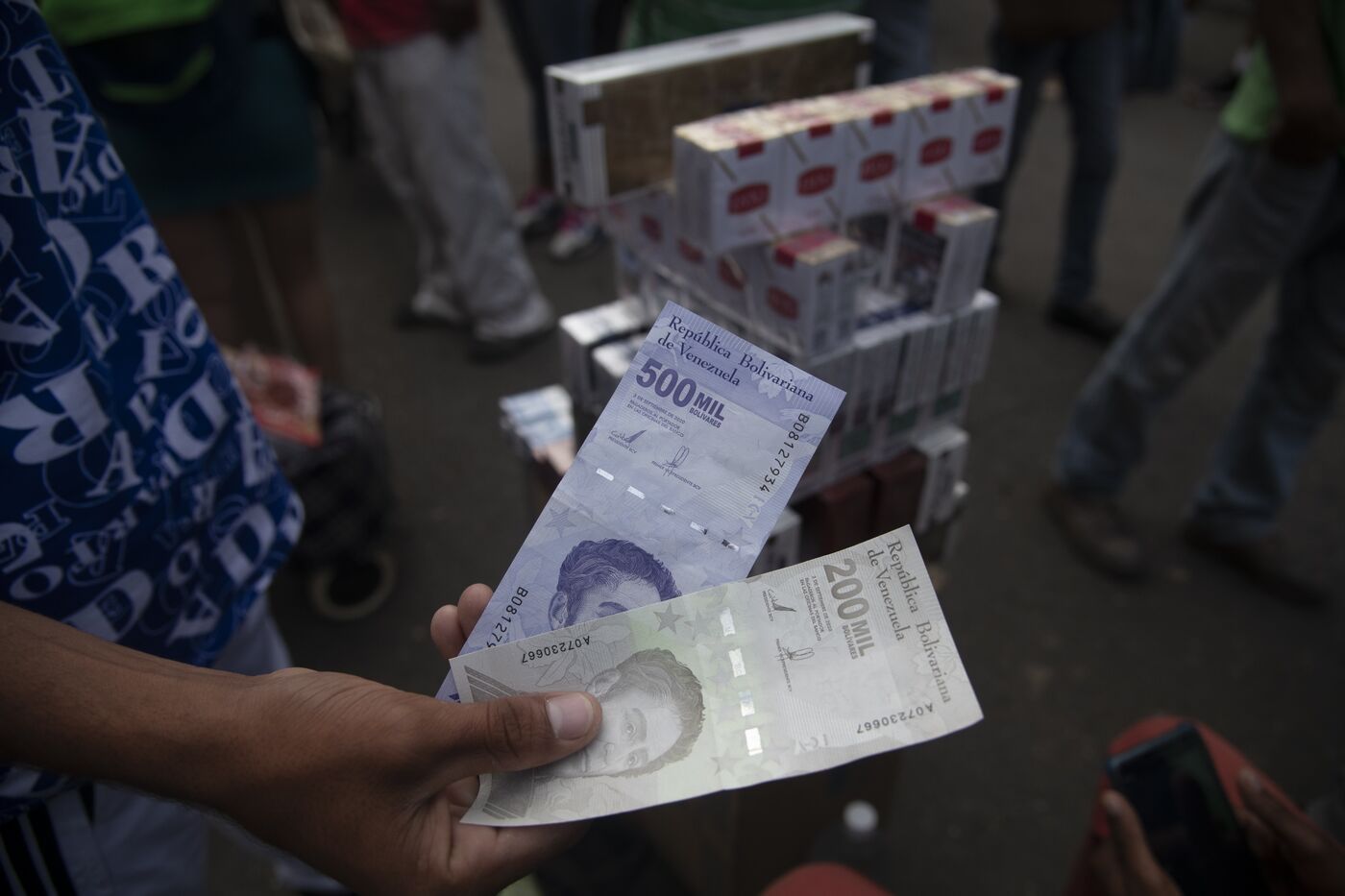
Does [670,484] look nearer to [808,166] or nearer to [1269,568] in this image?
[808,166]

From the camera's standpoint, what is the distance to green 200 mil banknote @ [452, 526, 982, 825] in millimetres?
609

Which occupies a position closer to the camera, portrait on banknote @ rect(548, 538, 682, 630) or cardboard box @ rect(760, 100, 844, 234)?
portrait on banknote @ rect(548, 538, 682, 630)

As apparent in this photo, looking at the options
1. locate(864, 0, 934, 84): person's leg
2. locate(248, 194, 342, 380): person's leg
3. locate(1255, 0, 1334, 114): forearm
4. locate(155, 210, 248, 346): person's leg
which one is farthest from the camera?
locate(864, 0, 934, 84): person's leg

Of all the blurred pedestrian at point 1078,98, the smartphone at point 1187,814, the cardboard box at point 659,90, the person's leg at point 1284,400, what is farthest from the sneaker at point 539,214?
the smartphone at point 1187,814

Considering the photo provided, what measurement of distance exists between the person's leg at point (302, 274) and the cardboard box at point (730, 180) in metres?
1.42

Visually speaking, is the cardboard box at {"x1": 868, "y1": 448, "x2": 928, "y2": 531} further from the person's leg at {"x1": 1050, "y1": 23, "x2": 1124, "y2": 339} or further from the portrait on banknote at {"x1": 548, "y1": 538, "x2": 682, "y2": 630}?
the person's leg at {"x1": 1050, "y1": 23, "x2": 1124, "y2": 339}

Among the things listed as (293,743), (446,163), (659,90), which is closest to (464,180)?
(446,163)

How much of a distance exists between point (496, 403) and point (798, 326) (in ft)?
6.00

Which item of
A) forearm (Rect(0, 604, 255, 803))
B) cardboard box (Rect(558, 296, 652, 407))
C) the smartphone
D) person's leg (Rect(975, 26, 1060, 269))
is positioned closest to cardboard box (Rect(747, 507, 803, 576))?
cardboard box (Rect(558, 296, 652, 407))

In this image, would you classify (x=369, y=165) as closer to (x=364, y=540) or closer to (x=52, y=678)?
(x=364, y=540)

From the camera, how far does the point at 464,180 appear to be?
2721 mm

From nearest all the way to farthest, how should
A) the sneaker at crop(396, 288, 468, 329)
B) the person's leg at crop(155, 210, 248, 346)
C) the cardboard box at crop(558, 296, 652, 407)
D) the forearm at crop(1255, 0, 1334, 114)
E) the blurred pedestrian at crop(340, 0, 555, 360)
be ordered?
1. the cardboard box at crop(558, 296, 652, 407)
2. the forearm at crop(1255, 0, 1334, 114)
3. the person's leg at crop(155, 210, 248, 346)
4. the blurred pedestrian at crop(340, 0, 555, 360)
5. the sneaker at crop(396, 288, 468, 329)

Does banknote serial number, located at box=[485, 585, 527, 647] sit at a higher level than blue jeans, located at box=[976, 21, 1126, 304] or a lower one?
higher

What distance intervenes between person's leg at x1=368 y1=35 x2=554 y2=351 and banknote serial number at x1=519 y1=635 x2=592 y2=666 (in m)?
2.34
